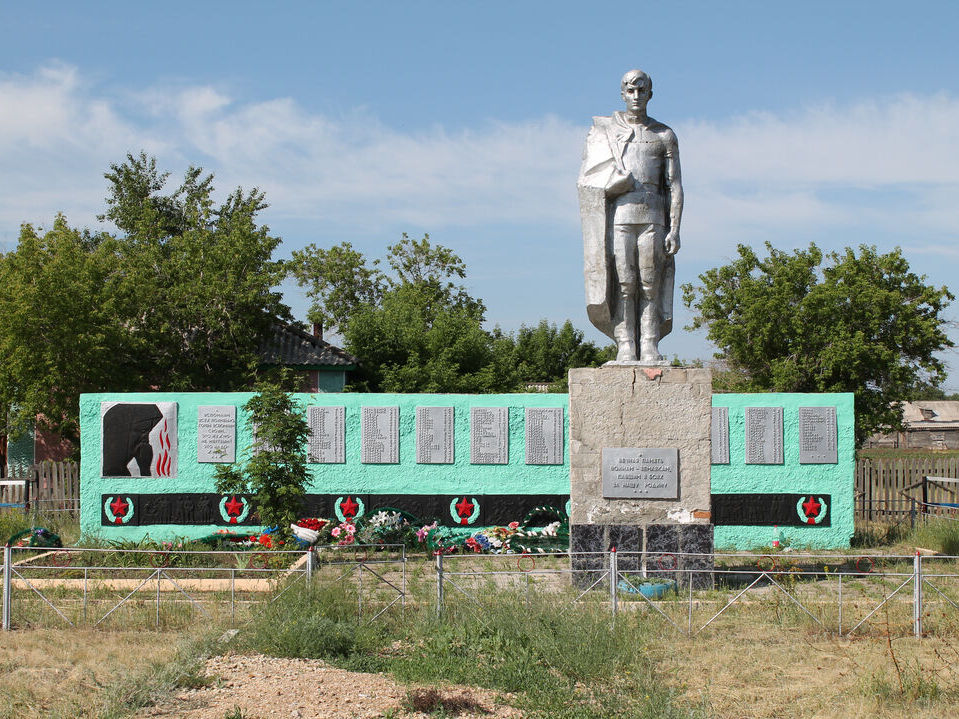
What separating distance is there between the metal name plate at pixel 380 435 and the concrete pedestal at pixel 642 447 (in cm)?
424

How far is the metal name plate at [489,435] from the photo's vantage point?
1315 cm

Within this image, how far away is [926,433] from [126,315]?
42.2 metres

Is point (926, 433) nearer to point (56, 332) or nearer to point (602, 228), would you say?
point (56, 332)

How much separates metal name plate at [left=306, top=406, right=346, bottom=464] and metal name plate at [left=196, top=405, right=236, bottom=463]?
3.35 feet

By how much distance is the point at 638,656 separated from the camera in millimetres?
6656

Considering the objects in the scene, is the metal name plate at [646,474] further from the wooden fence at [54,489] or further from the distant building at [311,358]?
the distant building at [311,358]

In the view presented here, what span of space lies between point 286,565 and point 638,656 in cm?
468

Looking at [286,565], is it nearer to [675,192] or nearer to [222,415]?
[222,415]

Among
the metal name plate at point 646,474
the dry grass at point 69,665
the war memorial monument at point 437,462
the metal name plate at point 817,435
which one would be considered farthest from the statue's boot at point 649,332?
the dry grass at point 69,665

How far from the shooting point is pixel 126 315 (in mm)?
19922

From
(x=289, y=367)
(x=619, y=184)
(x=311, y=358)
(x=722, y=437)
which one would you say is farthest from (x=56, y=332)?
(x=619, y=184)

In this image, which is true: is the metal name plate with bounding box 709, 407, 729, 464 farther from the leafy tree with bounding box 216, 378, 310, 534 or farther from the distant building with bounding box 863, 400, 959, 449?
the distant building with bounding box 863, 400, 959, 449

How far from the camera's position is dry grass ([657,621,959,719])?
5.94 m

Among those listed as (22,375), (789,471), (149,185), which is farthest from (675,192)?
(149,185)
